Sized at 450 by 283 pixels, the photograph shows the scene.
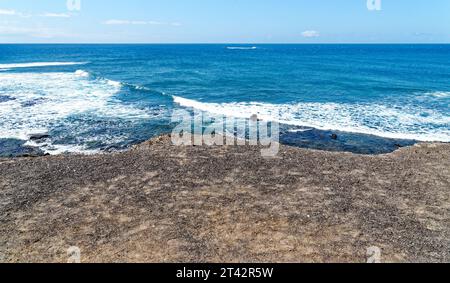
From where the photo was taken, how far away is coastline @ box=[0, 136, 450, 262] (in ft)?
33.2

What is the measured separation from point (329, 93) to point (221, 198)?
3011cm

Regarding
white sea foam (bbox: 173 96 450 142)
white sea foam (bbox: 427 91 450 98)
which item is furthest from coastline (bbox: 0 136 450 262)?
white sea foam (bbox: 427 91 450 98)

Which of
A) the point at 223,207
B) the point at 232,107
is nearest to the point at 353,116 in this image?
the point at 232,107

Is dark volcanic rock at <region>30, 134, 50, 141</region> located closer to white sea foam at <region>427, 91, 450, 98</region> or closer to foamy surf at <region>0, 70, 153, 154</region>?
foamy surf at <region>0, 70, 153, 154</region>

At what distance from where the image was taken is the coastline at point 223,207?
10.1 m

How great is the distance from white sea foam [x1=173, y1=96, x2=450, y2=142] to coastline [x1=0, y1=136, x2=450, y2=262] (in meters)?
8.59

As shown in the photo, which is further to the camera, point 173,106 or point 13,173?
point 173,106

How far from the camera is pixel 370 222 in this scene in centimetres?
1148

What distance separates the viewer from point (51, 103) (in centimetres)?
3472

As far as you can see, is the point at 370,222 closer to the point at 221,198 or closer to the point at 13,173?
the point at 221,198

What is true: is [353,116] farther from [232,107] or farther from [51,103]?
[51,103]

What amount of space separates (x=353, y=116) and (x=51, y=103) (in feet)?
85.1
